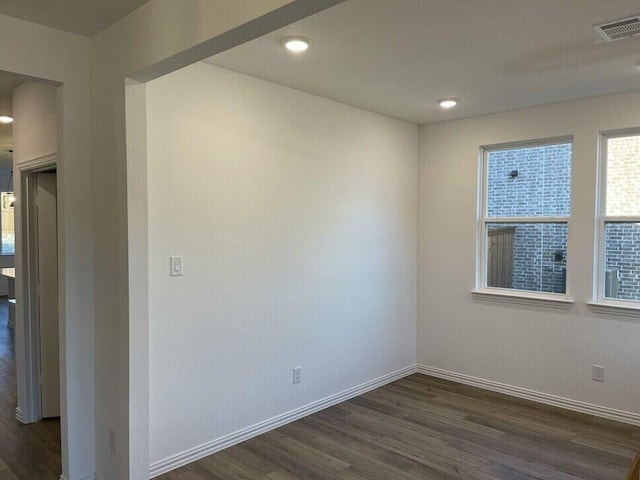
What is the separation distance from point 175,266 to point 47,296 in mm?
1432

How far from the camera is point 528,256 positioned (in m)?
4.42

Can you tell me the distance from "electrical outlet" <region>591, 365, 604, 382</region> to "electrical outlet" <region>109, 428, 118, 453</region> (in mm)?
3609

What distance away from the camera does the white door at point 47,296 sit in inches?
147

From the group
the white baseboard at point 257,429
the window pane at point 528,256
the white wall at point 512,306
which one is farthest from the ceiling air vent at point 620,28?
the white baseboard at point 257,429

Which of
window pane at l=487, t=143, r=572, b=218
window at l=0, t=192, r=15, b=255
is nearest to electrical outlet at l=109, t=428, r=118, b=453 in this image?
window pane at l=487, t=143, r=572, b=218

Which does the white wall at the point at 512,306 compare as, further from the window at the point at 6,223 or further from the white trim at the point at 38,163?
the window at the point at 6,223

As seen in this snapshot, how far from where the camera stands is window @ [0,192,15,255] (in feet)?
34.4

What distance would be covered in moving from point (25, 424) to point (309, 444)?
216cm

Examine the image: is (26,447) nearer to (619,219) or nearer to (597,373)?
(597,373)

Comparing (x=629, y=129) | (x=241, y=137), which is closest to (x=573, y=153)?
(x=629, y=129)

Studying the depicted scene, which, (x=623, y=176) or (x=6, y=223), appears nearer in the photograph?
(x=623, y=176)

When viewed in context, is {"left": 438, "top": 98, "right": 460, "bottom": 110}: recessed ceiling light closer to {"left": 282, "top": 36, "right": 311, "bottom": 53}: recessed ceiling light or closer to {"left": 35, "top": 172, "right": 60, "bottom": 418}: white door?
{"left": 282, "top": 36, "right": 311, "bottom": 53}: recessed ceiling light

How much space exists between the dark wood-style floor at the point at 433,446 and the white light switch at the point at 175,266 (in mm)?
1224

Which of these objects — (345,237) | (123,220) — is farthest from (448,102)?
(123,220)
